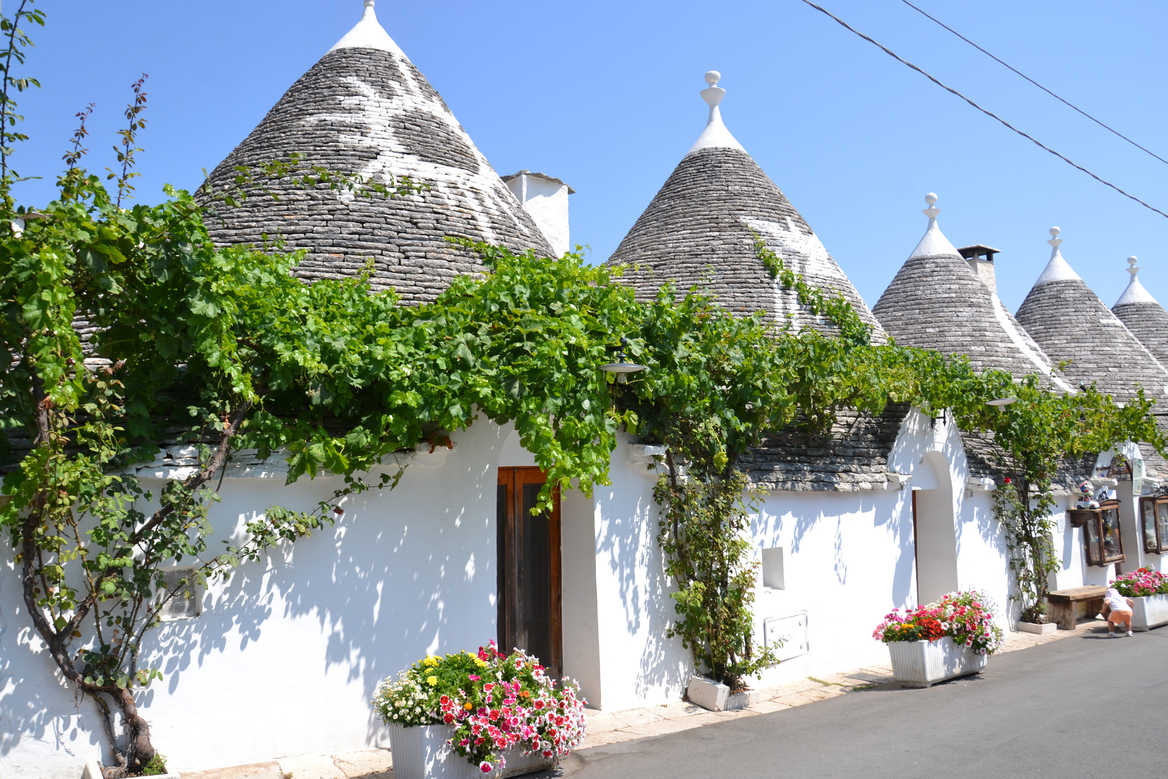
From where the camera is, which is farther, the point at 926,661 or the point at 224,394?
the point at 926,661

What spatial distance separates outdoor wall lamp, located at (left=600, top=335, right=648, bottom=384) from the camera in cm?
731

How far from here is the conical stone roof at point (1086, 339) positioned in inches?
772

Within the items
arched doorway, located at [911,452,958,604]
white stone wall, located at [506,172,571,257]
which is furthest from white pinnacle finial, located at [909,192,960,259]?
white stone wall, located at [506,172,571,257]

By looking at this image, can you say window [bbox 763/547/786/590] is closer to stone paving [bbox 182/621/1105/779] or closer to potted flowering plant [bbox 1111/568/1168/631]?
stone paving [bbox 182/621/1105/779]

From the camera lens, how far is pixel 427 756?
18.0 ft

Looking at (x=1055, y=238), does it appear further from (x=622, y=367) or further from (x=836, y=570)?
(x=622, y=367)

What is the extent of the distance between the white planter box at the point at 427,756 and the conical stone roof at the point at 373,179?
387 cm

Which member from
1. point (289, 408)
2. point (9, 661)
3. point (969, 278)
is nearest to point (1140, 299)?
point (969, 278)

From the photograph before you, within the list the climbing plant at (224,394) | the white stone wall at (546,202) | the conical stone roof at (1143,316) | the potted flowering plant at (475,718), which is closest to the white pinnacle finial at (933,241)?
the white stone wall at (546,202)

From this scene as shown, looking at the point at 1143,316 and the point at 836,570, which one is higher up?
the point at 1143,316

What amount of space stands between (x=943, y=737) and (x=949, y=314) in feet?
38.0

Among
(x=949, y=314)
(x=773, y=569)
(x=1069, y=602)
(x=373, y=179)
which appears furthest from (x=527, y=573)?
(x=949, y=314)

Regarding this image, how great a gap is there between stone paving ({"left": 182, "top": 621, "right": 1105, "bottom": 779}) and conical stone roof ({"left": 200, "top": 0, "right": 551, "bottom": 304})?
392 centimetres

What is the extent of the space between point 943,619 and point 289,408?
7035 millimetres
